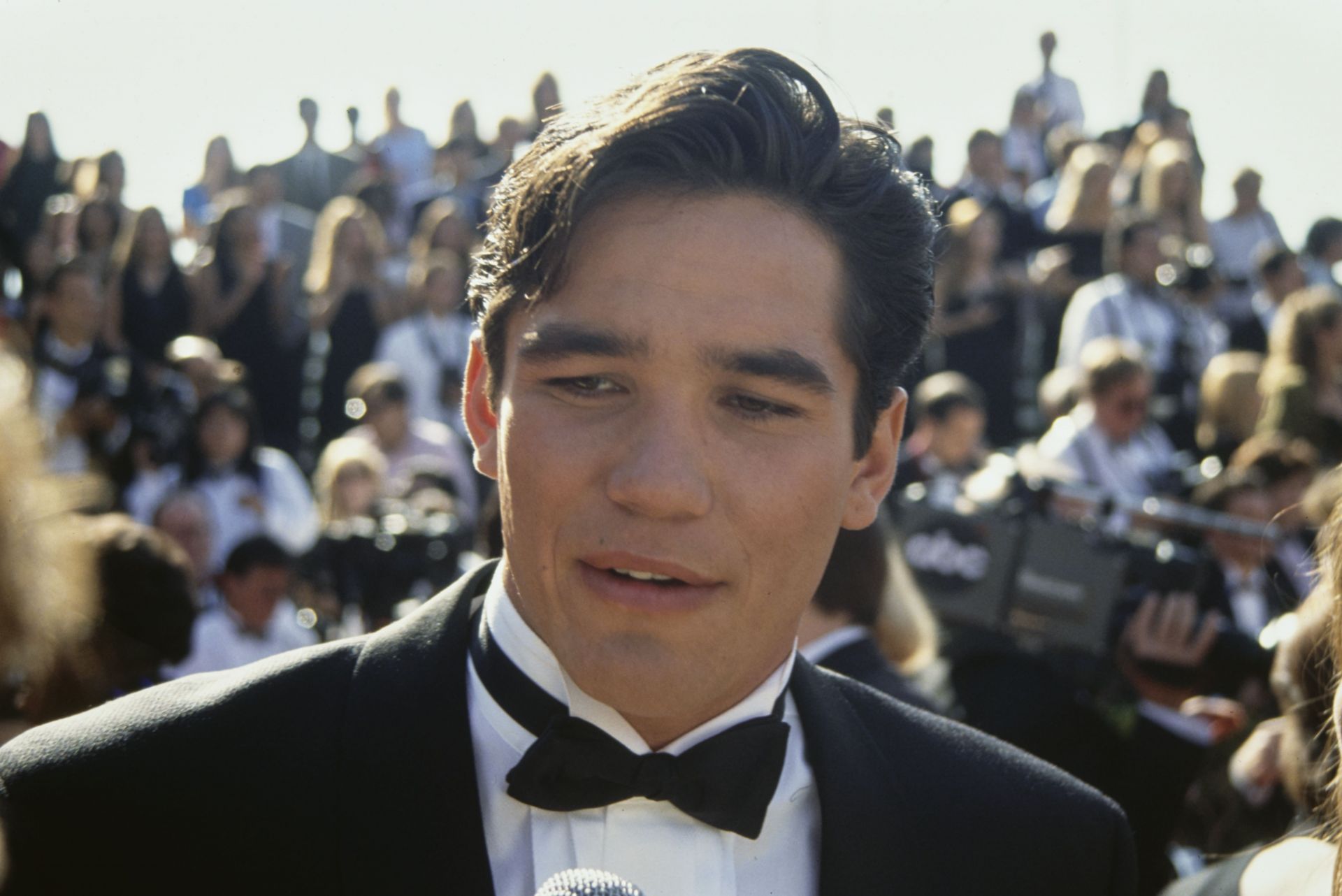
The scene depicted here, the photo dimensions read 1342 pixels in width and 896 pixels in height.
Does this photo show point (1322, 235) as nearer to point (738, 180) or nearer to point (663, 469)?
point (738, 180)

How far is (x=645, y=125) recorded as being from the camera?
6.77ft

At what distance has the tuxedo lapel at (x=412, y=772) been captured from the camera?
1.92 metres

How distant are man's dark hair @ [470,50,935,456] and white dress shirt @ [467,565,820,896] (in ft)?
1.25

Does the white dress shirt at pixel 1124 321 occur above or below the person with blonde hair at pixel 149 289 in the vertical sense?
below

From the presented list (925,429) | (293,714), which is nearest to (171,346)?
(925,429)

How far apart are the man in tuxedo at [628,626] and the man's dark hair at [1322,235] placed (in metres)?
9.00

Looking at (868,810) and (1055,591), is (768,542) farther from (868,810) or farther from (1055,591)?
(1055,591)

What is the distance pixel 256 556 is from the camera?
17.2 feet

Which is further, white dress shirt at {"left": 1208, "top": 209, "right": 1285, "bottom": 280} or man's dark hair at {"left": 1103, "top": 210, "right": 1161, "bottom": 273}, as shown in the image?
white dress shirt at {"left": 1208, "top": 209, "right": 1285, "bottom": 280}

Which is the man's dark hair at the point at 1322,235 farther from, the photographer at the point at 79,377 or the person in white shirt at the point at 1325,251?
the photographer at the point at 79,377

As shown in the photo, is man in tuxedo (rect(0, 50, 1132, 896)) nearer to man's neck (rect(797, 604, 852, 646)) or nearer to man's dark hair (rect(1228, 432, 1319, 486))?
man's neck (rect(797, 604, 852, 646))

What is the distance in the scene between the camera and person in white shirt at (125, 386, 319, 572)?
22.6 ft

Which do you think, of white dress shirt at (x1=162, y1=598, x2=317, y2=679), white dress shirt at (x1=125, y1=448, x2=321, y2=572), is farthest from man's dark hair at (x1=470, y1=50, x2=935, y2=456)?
white dress shirt at (x1=125, y1=448, x2=321, y2=572)

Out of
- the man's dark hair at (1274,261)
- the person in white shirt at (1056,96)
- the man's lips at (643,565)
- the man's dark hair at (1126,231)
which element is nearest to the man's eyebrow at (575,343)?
the man's lips at (643,565)
